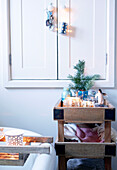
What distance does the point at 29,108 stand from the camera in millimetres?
2240

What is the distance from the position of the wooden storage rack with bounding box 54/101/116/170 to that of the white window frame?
23.8 inches

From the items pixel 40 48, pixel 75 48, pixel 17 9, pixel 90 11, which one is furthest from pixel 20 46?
pixel 90 11

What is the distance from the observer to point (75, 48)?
7.10 feet

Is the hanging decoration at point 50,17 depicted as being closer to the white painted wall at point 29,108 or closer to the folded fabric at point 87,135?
the white painted wall at point 29,108

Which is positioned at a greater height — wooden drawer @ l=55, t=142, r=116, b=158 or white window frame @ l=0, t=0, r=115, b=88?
white window frame @ l=0, t=0, r=115, b=88

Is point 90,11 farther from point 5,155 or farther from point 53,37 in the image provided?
point 5,155

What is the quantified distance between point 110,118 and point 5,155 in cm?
68

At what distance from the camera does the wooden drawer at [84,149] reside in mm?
1549

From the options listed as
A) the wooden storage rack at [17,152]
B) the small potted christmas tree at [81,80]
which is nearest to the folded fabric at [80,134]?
the small potted christmas tree at [81,80]

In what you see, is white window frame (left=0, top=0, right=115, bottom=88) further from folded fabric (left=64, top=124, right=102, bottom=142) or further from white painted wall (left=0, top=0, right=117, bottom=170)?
folded fabric (left=64, top=124, right=102, bottom=142)

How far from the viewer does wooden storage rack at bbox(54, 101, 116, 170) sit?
4.89 ft

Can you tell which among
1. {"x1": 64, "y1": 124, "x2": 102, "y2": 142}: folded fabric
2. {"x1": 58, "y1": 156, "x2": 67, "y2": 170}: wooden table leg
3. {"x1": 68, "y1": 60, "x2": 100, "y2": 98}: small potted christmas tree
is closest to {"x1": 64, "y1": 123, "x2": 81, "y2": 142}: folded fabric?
{"x1": 64, "y1": 124, "x2": 102, "y2": 142}: folded fabric

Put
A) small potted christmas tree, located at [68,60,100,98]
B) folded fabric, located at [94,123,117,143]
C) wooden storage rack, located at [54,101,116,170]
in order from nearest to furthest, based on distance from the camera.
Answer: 1. wooden storage rack, located at [54,101,116,170]
2. folded fabric, located at [94,123,117,143]
3. small potted christmas tree, located at [68,60,100,98]

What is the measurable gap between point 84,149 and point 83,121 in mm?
201
